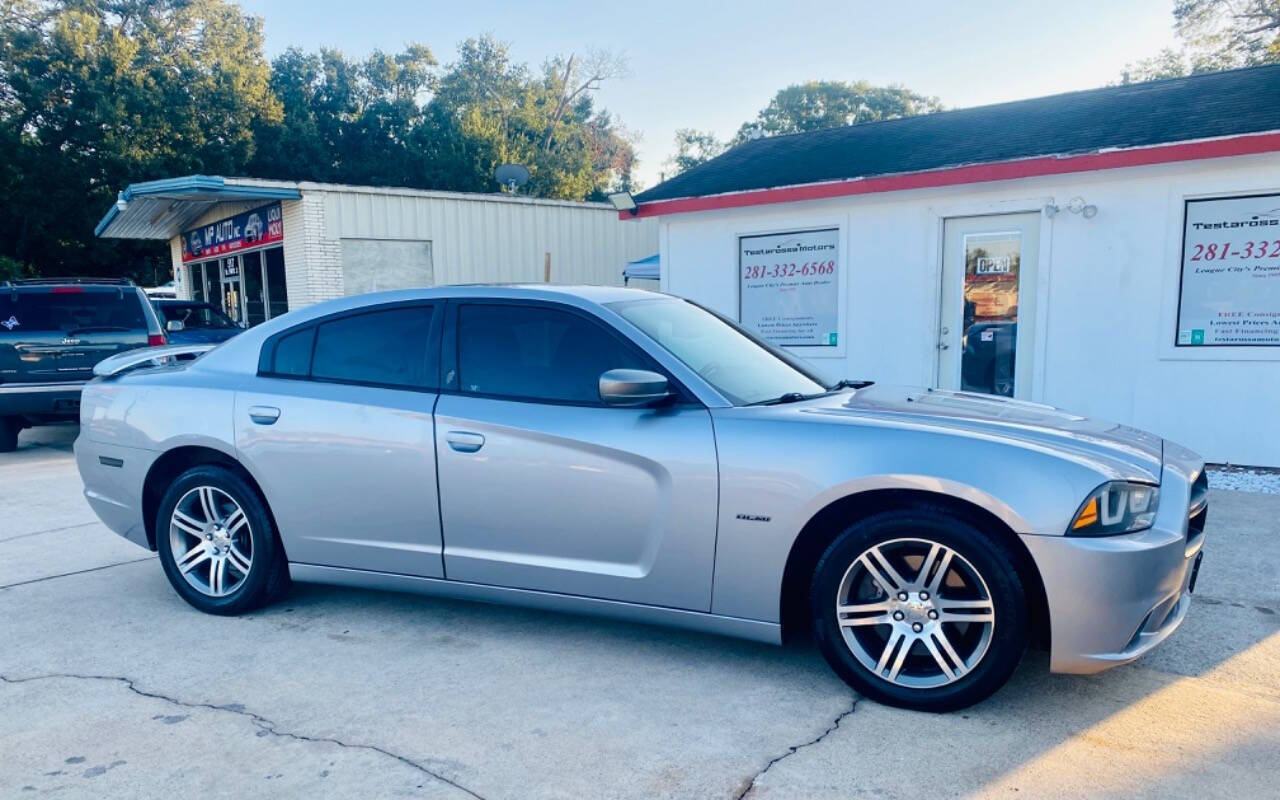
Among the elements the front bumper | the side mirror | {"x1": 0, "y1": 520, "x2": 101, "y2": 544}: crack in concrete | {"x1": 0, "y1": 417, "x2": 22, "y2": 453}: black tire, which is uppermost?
the side mirror

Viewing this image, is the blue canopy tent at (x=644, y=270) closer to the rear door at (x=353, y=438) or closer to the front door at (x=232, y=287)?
the front door at (x=232, y=287)

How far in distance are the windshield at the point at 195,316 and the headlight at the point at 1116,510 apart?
13606mm

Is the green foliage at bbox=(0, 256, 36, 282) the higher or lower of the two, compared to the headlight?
higher

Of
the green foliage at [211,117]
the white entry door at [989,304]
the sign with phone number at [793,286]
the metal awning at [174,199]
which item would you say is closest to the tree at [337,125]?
the green foliage at [211,117]

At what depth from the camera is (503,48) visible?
143 ft

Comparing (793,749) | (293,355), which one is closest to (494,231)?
(293,355)

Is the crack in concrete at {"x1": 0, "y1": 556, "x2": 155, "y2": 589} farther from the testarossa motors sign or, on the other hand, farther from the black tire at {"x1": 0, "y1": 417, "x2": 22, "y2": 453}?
the testarossa motors sign

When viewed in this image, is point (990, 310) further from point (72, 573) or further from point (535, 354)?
point (72, 573)

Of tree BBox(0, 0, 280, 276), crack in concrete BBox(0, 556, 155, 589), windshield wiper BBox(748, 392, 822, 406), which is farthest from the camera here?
tree BBox(0, 0, 280, 276)

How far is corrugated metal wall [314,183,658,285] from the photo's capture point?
15.0 metres

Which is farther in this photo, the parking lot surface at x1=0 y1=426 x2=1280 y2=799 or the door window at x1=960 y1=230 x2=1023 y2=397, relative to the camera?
the door window at x1=960 y1=230 x2=1023 y2=397

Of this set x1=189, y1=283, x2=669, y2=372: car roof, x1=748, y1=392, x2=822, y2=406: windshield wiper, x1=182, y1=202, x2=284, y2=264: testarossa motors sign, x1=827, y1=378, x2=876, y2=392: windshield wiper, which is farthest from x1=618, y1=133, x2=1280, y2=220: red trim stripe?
x1=182, y1=202, x2=284, y2=264: testarossa motors sign

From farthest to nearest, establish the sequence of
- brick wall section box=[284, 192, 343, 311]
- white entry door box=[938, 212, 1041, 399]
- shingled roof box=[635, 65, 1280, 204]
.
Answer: brick wall section box=[284, 192, 343, 311] < white entry door box=[938, 212, 1041, 399] < shingled roof box=[635, 65, 1280, 204]

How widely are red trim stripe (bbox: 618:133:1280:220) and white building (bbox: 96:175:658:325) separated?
5.85 meters
